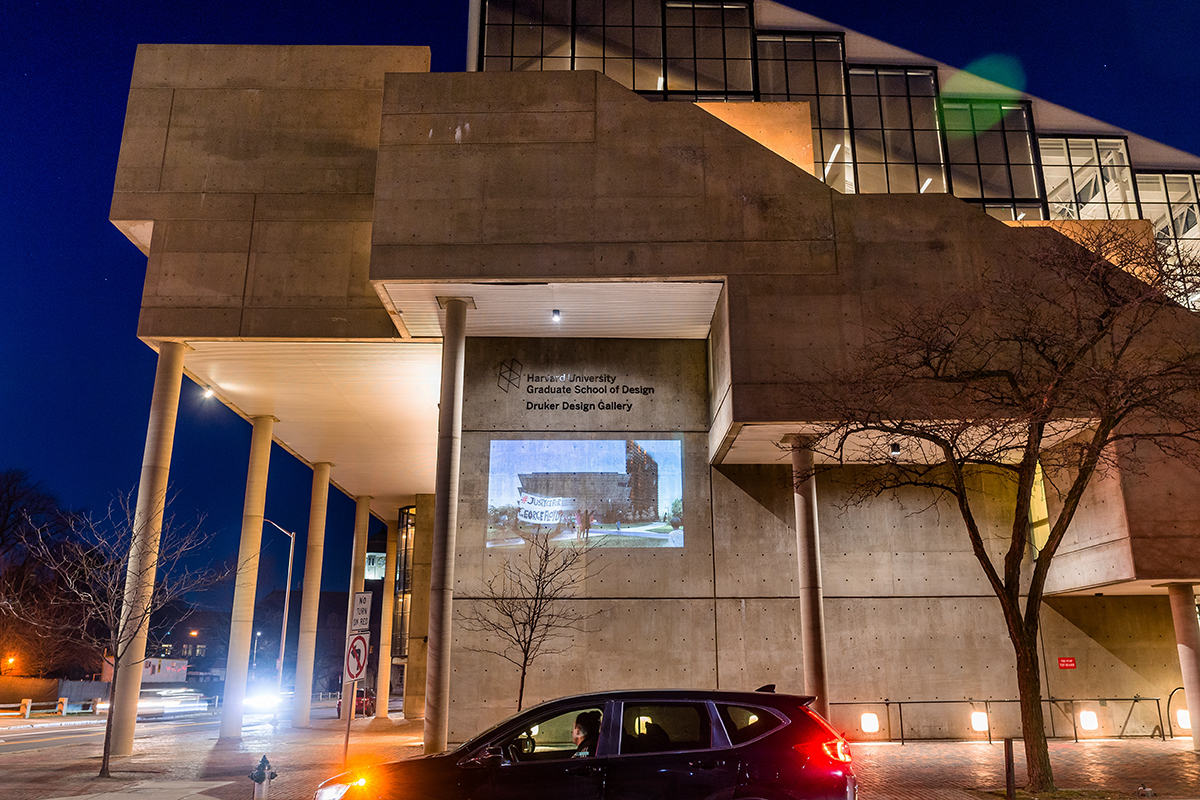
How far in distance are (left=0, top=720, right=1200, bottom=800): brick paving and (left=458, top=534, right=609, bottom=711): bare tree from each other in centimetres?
330

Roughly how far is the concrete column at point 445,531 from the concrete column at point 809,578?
7.56 m

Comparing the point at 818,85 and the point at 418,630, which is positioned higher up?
the point at 818,85

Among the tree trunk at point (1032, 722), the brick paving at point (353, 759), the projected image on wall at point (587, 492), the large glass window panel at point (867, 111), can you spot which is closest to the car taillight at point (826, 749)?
the brick paving at point (353, 759)

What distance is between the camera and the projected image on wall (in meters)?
21.3

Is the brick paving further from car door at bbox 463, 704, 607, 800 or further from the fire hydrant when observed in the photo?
car door at bbox 463, 704, 607, 800

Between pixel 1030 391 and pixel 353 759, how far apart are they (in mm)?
15385

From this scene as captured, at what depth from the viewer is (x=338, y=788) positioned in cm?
714

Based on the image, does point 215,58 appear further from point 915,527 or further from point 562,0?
point 915,527

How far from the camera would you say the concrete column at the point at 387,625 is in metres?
41.1

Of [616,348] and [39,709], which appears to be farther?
[39,709]

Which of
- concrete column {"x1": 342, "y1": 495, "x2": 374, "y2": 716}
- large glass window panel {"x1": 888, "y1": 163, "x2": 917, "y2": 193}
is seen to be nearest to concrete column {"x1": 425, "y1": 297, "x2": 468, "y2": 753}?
large glass window panel {"x1": 888, "y1": 163, "x2": 917, "y2": 193}

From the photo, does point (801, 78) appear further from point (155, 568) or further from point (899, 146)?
point (155, 568)

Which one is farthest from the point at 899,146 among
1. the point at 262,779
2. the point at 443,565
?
the point at 262,779

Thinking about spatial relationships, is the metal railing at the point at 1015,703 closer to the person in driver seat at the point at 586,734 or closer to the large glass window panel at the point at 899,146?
the person in driver seat at the point at 586,734
